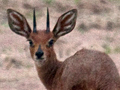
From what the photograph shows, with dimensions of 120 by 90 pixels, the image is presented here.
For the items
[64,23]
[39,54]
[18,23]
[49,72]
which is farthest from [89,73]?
[18,23]

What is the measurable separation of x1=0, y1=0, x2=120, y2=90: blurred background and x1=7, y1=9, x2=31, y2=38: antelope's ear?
2.33m

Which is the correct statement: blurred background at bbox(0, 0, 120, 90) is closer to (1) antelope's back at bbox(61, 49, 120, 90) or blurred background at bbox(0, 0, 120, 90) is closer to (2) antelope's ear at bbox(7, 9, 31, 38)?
(2) antelope's ear at bbox(7, 9, 31, 38)

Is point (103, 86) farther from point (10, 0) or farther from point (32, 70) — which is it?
point (10, 0)

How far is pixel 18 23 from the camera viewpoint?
7.16 metres

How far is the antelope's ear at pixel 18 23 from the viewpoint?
276 inches

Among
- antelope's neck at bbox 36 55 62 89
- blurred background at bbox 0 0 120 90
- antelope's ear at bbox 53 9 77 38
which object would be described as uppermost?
antelope's ear at bbox 53 9 77 38

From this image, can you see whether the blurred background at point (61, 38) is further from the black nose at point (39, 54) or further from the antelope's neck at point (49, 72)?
the black nose at point (39, 54)

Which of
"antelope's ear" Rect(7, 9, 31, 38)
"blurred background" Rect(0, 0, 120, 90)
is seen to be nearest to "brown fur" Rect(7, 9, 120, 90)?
"antelope's ear" Rect(7, 9, 31, 38)

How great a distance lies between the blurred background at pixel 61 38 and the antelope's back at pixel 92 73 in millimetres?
3295

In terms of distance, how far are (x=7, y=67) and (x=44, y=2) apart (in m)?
4.79

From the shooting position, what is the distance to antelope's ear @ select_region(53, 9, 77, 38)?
700cm

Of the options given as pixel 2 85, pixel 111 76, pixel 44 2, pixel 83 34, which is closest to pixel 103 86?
pixel 111 76

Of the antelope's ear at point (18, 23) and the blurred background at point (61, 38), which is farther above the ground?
the antelope's ear at point (18, 23)

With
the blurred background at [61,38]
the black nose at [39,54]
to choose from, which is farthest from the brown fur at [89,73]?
the blurred background at [61,38]
